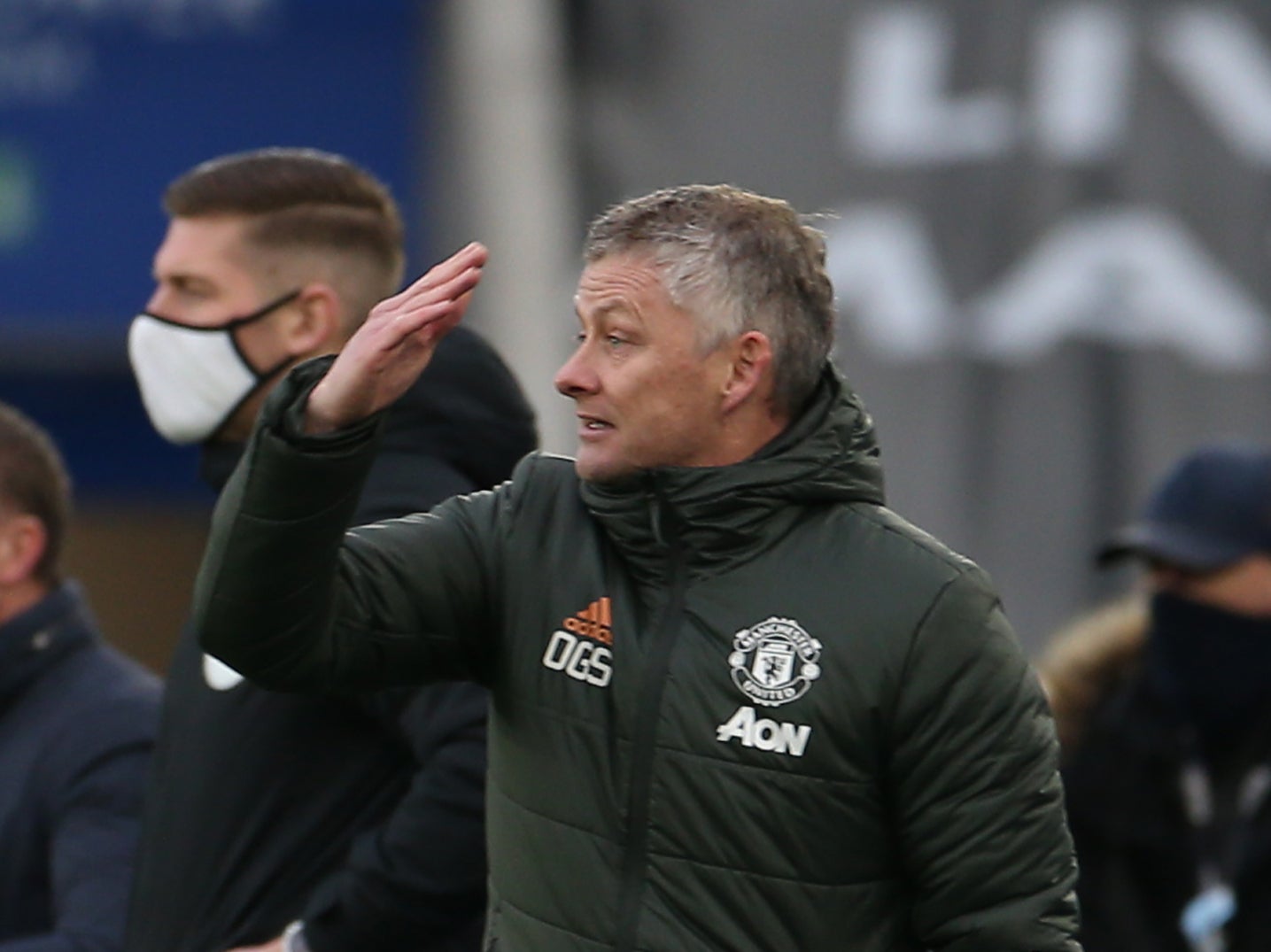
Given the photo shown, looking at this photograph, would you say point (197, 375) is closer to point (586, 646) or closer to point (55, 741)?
point (55, 741)

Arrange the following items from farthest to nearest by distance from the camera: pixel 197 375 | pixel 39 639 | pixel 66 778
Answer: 1. pixel 39 639
2. pixel 66 778
3. pixel 197 375

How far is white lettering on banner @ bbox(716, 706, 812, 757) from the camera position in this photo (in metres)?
2.43

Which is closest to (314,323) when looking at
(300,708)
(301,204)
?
(301,204)

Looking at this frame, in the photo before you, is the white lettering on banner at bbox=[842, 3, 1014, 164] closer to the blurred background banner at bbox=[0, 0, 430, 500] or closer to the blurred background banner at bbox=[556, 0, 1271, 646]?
the blurred background banner at bbox=[556, 0, 1271, 646]

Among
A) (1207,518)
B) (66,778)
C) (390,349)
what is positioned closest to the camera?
(390,349)

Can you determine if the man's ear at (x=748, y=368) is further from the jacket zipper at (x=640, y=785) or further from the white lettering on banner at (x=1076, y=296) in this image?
the white lettering on banner at (x=1076, y=296)

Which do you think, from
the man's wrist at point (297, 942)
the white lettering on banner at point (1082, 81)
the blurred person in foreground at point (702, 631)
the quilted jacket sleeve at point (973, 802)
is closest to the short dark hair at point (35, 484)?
the man's wrist at point (297, 942)

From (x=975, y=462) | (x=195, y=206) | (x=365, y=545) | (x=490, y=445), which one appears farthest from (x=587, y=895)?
(x=975, y=462)

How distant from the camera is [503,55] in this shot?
285 inches

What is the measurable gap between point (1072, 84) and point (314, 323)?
424 cm

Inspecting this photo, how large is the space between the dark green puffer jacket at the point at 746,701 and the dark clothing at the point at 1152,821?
203 centimetres

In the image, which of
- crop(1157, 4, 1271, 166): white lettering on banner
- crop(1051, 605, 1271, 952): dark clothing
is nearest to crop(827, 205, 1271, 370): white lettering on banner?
crop(1157, 4, 1271, 166): white lettering on banner

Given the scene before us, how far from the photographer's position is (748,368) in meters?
2.52

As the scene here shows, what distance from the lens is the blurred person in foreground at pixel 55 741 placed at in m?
3.40
